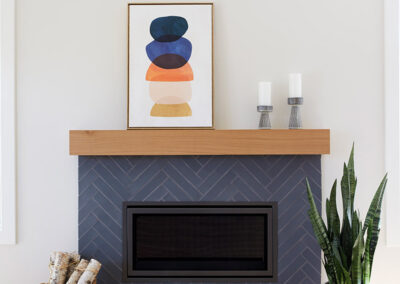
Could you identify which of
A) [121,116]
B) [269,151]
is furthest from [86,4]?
[269,151]

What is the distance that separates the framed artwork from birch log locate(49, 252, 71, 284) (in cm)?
84

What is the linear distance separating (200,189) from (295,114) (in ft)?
2.36

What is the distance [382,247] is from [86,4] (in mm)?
2378

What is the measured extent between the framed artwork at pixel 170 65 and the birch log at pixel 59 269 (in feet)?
2.75

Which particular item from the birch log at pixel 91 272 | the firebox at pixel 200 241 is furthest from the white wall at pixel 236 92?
the firebox at pixel 200 241

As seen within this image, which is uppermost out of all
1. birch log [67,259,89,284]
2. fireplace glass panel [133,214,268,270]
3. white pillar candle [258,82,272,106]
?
white pillar candle [258,82,272,106]

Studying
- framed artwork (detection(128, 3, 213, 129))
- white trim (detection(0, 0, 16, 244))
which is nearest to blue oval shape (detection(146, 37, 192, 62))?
framed artwork (detection(128, 3, 213, 129))

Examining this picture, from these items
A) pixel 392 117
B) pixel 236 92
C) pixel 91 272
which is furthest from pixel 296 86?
pixel 91 272

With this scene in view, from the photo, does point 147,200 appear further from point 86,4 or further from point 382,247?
point 382,247

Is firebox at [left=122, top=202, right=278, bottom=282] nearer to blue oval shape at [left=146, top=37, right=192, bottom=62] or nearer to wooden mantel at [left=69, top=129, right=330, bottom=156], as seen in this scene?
wooden mantel at [left=69, top=129, right=330, bottom=156]

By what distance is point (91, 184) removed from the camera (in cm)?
244

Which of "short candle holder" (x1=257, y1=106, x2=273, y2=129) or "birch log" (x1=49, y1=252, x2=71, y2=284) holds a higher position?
"short candle holder" (x1=257, y1=106, x2=273, y2=129)

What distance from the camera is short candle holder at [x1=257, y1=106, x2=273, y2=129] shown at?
2.39m

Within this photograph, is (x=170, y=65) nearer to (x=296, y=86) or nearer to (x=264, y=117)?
(x=264, y=117)
